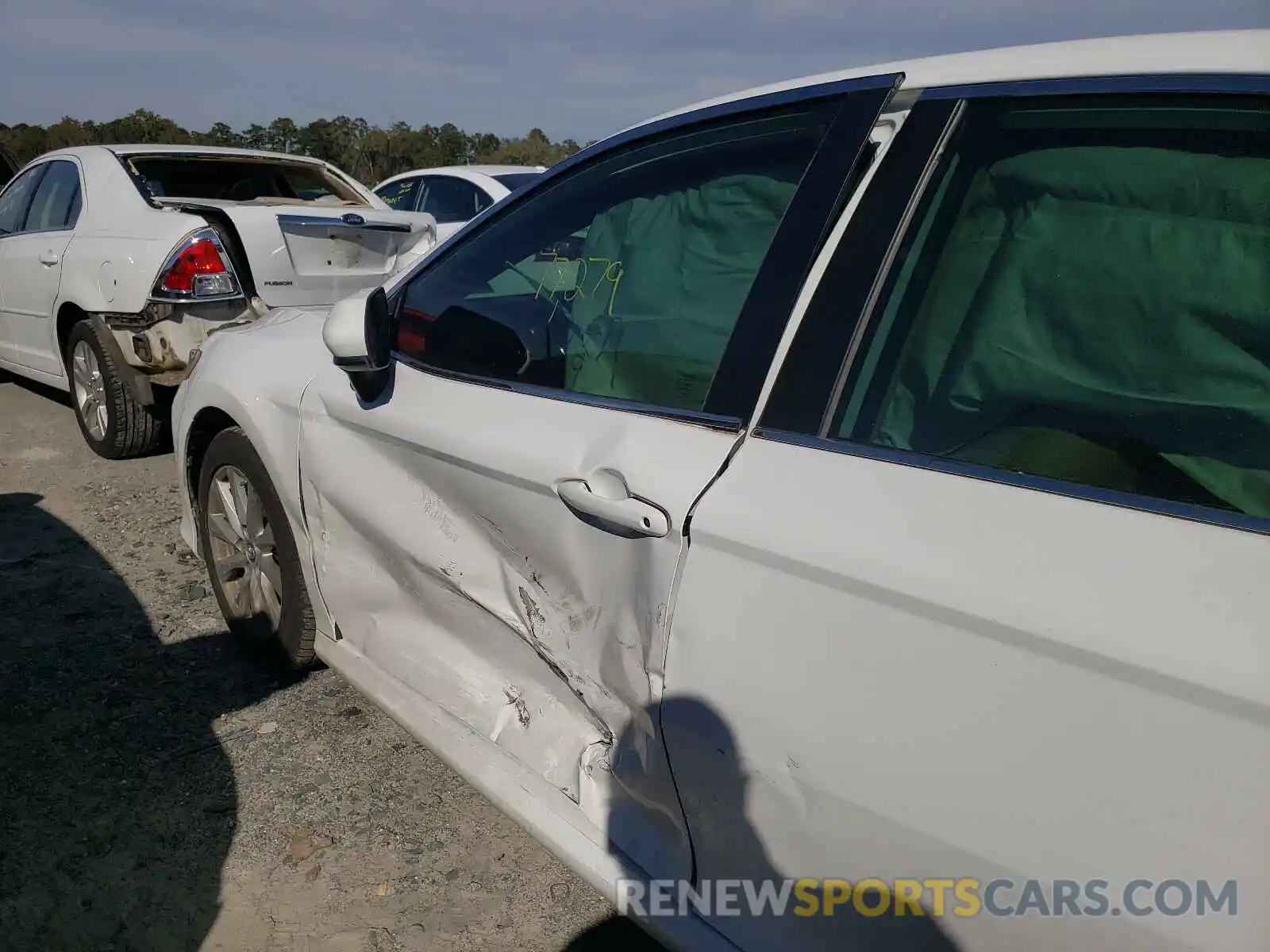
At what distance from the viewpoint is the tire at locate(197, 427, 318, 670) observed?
2.69m

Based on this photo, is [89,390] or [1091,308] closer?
[1091,308]

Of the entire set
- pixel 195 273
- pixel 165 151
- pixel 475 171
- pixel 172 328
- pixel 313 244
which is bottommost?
pixel 172 328

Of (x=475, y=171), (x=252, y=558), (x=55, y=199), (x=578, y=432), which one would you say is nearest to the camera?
(x=578, y=432)

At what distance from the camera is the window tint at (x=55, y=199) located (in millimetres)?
5395

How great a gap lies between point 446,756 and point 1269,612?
1.61 m

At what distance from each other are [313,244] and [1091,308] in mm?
4290

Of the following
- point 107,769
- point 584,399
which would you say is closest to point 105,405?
point 107,769

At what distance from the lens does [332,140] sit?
3256cm

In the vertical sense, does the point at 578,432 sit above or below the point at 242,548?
above

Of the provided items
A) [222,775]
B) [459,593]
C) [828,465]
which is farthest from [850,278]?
[222,775]

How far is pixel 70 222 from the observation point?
17.4ft

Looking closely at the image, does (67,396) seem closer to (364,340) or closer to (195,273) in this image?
(195,273)

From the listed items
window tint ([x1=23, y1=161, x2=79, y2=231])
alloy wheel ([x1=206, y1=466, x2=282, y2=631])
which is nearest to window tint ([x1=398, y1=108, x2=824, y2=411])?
alloy wheel ([x1=206, y1=466, x2=282, y2=631])

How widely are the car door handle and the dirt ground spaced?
1.08 m
